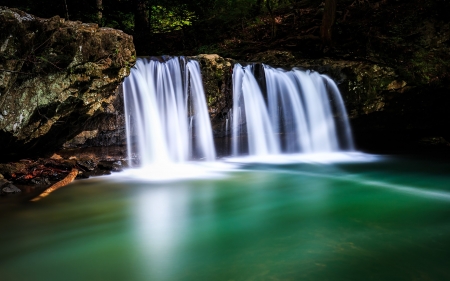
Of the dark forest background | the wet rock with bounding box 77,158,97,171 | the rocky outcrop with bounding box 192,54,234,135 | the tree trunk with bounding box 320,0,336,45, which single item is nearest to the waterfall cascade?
the rocky outcrop with bounding box 192,54,234,135

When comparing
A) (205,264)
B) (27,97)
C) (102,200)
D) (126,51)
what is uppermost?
(126,51)

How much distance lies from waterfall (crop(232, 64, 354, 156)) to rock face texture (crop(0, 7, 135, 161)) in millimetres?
3846

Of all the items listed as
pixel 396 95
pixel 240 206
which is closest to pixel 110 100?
pixel 240 206

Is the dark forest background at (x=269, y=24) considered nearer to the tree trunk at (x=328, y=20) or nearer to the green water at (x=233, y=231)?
the tree trunk at (x=328, y=20)

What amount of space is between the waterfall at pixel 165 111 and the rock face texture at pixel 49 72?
4.24 ft

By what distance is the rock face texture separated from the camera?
21.2ft

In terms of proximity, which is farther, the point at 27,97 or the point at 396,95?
the point at 396,95

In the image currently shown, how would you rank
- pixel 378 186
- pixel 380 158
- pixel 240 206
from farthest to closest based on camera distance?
pixel 380 158 < pixel 378 186 < pixel 240 206

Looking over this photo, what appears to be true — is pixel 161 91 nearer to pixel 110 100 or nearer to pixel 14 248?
pixel 110 100

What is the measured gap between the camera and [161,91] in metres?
9.38

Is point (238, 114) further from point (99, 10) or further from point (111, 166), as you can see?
point (99, 10)

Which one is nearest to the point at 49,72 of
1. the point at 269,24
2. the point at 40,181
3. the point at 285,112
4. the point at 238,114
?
the point at 40,181

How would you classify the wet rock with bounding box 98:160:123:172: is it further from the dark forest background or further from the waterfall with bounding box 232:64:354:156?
the dark forest background

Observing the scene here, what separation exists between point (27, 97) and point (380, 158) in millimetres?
8861
